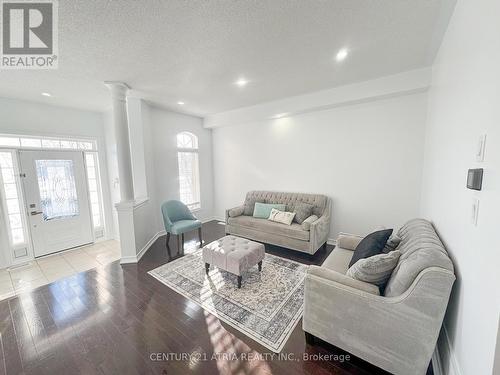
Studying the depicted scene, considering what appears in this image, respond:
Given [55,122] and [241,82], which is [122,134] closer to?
[55,122]

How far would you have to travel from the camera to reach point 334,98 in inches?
133

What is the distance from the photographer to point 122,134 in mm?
3221

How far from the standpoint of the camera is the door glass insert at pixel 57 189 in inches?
148

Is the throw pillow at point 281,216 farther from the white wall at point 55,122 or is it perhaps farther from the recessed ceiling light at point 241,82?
the white wall at point 55,122

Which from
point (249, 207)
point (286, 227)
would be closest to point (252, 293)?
point (286, 227)

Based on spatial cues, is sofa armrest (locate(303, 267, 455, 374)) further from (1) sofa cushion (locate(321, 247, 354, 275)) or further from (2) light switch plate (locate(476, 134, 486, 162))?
(2) light switch plate (locate(476, 134, 486, 162))

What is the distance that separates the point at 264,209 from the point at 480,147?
3227mm

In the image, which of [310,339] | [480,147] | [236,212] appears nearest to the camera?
[480,147]

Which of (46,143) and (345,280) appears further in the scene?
(46,143)

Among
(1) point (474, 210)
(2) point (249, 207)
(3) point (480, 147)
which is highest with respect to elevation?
(3) point (480, 147)

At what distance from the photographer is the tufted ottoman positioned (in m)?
2.47

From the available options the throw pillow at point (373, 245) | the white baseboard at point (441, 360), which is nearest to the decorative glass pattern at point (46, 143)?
the throw pillow at point (373, 245)

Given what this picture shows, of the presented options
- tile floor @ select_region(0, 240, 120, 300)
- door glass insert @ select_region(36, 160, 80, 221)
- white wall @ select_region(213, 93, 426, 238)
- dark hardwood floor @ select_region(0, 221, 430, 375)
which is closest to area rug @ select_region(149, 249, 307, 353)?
dark hardwood floor @ select_region(0, 221, 430, 375)

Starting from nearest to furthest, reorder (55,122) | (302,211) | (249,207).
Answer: (302,211)
(55,122)
(249,207)
